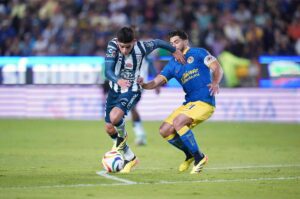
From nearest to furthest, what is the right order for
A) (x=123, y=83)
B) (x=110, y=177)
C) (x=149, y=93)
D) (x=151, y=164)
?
(x=110, y=177), (x=123, y=83), (x=151, y=164), (x=149, y=93)

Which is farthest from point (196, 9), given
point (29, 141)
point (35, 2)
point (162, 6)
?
point (29, 141)

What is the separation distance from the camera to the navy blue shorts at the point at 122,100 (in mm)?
11984

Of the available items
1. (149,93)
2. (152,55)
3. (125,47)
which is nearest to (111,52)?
(125,47)

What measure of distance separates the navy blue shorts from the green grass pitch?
1004mm

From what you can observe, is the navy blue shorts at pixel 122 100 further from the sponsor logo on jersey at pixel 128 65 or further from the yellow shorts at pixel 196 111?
the yellow shorts at pixel 196 111

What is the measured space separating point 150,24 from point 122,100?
14.8 m

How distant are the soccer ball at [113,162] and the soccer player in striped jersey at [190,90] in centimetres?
78

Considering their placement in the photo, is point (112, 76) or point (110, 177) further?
point (112, 76)

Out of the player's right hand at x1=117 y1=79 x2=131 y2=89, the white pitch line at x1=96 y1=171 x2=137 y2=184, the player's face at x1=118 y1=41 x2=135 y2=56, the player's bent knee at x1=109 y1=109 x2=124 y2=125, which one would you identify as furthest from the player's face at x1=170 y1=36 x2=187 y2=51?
the white pitch line at x1=96 y1=171 x2=137 y2=184

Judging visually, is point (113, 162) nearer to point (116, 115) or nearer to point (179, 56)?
point (116, 115)

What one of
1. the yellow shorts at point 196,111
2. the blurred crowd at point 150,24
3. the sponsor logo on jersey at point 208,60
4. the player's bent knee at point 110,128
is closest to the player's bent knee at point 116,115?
the player's bent knee at point 110,128

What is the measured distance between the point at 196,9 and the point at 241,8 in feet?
5.30

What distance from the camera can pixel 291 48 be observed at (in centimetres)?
2588

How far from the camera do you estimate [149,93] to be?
23344 mm
